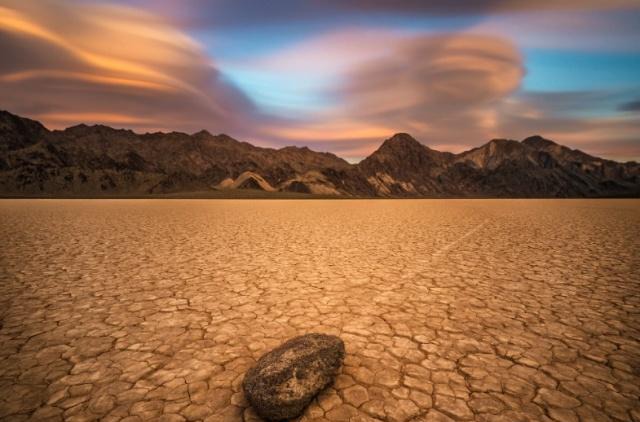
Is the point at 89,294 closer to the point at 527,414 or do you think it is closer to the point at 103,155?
the point at 527,414

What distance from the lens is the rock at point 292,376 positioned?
307 cm

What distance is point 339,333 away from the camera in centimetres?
494

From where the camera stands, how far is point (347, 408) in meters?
3.26

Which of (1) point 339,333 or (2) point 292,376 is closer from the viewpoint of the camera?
(2) point 292,376

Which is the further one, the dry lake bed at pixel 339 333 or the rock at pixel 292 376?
the dry lake bed at pixel 339 333

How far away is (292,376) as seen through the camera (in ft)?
10.8

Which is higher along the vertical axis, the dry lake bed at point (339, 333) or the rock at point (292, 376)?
the rock at point (292, 376)

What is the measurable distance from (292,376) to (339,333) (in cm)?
176

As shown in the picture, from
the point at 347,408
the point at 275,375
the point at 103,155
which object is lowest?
the point at 347,408

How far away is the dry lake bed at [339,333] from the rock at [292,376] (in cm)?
18

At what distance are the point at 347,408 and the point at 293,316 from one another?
96.4 inches

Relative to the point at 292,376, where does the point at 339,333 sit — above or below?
below

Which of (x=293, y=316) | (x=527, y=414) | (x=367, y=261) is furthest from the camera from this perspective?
(x=367, y=261)

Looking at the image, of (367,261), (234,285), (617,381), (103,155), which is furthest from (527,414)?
(103,155)
